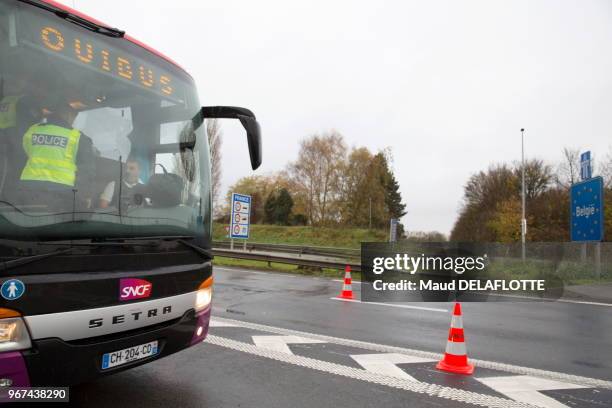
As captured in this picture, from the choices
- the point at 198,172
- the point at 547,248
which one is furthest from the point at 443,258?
the point at 198,172

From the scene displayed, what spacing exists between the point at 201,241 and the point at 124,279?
93cm

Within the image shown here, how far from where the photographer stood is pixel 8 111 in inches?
113

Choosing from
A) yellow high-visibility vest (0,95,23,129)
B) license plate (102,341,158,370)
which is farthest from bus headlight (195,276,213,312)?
yellow high-visibility vest (0,95,23,129)

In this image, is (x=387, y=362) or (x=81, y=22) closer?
(x=81, y=22)

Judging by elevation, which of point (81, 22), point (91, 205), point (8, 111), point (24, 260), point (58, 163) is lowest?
point (24, 260)

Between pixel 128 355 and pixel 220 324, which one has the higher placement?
pixel 128 355

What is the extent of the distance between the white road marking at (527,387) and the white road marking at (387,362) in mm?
797

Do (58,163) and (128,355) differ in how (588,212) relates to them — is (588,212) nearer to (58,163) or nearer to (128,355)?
(128,355)

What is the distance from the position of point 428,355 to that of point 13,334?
15.1 ft

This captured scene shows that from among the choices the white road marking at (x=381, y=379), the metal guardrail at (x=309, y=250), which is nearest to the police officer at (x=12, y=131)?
the white road marking at (x=381, y=379)

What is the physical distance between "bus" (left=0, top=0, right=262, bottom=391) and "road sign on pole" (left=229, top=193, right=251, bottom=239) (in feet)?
53.8

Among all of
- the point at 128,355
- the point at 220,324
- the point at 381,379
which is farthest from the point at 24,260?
the point at 220,324

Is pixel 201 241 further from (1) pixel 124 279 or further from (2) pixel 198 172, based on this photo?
(1) pixel 124 279

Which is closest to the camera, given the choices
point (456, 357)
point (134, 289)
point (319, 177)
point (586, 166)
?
point (134, 289)
